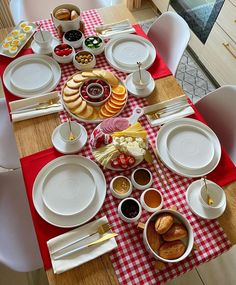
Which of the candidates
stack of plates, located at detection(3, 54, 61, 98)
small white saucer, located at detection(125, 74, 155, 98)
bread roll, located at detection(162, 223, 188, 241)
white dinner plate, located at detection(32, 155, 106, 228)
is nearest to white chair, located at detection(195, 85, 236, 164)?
small white saucer, located at detection(125, 74, 155, 98)

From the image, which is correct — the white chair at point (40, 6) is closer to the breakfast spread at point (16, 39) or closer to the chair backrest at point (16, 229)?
the breakfast spread at point (16, 39)

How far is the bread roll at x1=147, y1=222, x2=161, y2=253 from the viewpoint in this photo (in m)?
0.96

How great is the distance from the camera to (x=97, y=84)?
4.44ft

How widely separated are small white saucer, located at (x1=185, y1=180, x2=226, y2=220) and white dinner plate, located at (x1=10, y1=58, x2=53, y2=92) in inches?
33.5

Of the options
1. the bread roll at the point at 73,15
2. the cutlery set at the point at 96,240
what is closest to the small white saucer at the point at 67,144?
the cutlery set at the point at 96,240

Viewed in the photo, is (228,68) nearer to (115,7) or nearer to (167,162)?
(115,7)

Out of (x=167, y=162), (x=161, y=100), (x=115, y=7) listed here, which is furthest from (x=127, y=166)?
(x=115, y=7)

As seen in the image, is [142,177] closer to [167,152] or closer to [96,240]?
[167,152]

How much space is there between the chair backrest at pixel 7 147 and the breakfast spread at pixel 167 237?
894mm

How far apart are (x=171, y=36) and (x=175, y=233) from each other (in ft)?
4.13

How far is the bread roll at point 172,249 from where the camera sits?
943 mm

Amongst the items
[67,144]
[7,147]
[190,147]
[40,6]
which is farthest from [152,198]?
[40,6]

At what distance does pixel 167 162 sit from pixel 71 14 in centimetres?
101

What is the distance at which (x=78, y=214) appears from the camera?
104 cm
